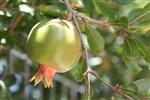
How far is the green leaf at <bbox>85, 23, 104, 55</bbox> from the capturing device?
1.26 metres

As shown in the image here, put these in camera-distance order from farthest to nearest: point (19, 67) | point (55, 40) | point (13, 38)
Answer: point (19, 67), point (13, 38), point (55, 40)

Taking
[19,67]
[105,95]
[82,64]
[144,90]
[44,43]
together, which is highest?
[44,43]

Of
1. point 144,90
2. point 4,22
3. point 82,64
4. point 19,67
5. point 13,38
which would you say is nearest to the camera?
point 82,64

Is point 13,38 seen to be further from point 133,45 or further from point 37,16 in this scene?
point 133,45

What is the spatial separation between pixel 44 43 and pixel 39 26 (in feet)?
0.19

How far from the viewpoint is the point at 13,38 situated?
5.35 feet

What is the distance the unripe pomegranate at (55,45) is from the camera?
101 centimetres

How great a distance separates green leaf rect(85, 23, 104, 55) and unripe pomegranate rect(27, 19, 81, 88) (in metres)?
0.22

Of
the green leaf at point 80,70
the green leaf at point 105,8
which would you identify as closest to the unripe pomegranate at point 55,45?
the green leaf at point 80,70

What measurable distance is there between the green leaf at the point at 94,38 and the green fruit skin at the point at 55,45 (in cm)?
22

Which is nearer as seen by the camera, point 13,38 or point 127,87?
point 127,87

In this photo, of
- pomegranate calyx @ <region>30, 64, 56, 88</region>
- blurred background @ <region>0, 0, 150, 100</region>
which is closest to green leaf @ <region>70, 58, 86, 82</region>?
blurred background @ <region>0, 0, 150, 100</region>

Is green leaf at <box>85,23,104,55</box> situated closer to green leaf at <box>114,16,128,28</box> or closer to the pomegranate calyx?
green leaf at <box>114,16,128,28</box>

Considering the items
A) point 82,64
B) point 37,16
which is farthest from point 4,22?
point 82,64
